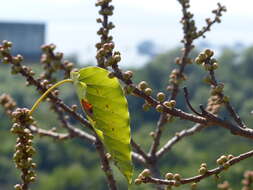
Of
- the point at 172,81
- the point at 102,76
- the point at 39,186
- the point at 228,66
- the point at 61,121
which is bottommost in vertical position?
the point at 39,186

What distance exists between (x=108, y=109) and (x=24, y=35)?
76942mm

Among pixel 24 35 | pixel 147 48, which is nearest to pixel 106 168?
pixel 24 35

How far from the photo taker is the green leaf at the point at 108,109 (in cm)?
164

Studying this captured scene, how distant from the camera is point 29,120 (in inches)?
68.2

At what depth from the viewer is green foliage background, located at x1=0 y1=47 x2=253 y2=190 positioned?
161 feet

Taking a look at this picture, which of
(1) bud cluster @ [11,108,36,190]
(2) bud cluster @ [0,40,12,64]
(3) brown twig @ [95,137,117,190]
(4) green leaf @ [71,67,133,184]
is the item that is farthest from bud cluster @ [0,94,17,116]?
(4) green leaf @ [71,67,133,184]

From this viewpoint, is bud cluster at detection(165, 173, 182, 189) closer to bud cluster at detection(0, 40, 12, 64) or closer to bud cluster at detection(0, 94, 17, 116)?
bud cluster at detection(0, 40, 12, 64)

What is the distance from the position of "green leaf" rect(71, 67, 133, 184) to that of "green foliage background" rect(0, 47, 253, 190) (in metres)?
38.1

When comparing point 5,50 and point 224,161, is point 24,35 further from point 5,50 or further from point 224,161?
point 224,161

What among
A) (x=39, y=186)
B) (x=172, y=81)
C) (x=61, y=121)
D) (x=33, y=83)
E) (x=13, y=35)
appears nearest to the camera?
(x=33, y=83)

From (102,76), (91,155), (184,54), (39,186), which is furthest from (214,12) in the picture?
(91,155)

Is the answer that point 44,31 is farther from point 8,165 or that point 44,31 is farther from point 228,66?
point 8,165

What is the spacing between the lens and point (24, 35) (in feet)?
254

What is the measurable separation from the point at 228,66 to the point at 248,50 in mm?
3373
